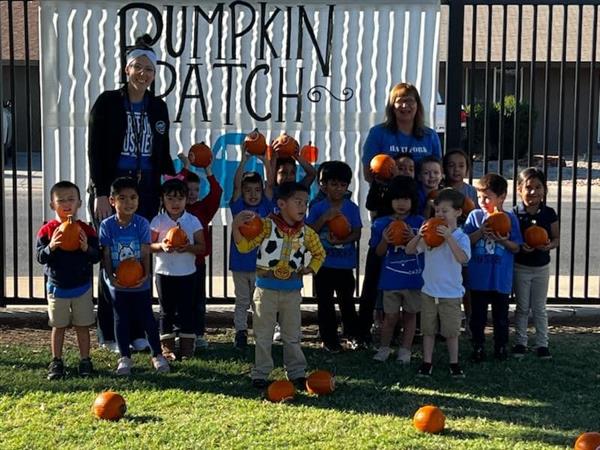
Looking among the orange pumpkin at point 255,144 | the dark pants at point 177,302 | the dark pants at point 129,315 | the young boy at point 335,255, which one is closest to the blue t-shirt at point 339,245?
the young boy at point 335,255

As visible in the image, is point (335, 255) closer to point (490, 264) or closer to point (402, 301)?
point (402, 301)

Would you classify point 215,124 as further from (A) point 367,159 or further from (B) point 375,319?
(B) point 375,319

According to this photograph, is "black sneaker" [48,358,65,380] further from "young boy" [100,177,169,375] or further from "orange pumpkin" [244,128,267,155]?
"orange pumpkin" [244,128,267,155]

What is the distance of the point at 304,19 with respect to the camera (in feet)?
24.1

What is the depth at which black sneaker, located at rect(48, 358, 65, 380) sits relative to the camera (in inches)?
228

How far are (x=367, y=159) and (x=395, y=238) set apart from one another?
813 mm

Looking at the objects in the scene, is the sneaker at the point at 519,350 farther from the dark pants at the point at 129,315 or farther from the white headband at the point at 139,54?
the white headband at the point at 139,54

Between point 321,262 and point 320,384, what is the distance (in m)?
0.75

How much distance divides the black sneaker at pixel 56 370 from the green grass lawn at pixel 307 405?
0.08 meters

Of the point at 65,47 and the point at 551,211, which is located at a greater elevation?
the point at 65,47

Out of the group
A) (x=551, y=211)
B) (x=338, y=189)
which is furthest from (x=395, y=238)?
(x=551, y=211)

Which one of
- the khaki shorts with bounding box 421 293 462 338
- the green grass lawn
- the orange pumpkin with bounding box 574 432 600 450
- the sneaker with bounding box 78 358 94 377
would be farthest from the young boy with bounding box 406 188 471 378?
the sneaker with bounding box 78 358 94 377

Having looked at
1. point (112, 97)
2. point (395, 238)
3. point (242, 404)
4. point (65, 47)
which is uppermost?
point (65, 47)

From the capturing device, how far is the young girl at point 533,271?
252 inches
